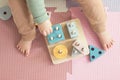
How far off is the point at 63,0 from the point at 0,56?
1.11ft

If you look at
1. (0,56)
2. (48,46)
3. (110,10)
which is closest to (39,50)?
(48,46)

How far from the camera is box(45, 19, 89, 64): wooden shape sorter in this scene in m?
1.06

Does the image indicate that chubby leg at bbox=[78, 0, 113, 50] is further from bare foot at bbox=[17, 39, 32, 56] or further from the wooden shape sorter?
bare foot at bbox=[17, 39, 32, 56]

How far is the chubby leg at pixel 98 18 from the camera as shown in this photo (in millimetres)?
1015

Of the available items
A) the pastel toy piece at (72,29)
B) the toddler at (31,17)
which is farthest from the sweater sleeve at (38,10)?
the pastel toy piece at (72,29)

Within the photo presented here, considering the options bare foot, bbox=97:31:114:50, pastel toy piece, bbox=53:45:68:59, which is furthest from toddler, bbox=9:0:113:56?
pastel toy piece, bbox=53:45:68:59

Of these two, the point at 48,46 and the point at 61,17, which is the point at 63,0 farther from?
the point at 48,46

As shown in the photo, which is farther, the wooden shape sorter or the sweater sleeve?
the wooden shape sorter

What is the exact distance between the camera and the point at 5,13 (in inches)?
43.4

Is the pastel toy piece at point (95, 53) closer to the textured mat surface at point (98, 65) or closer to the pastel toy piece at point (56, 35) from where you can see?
the textured mat surface at point (98, 65)

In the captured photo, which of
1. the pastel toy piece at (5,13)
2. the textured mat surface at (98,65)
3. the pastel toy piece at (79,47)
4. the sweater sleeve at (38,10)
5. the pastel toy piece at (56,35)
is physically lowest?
the textured mat surface at (98,65)

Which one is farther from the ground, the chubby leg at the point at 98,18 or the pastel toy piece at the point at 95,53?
the chubby leg at the point at 98,18

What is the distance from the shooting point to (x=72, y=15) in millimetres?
1103

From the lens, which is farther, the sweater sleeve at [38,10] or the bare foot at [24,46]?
the bare foot at [24,46]
